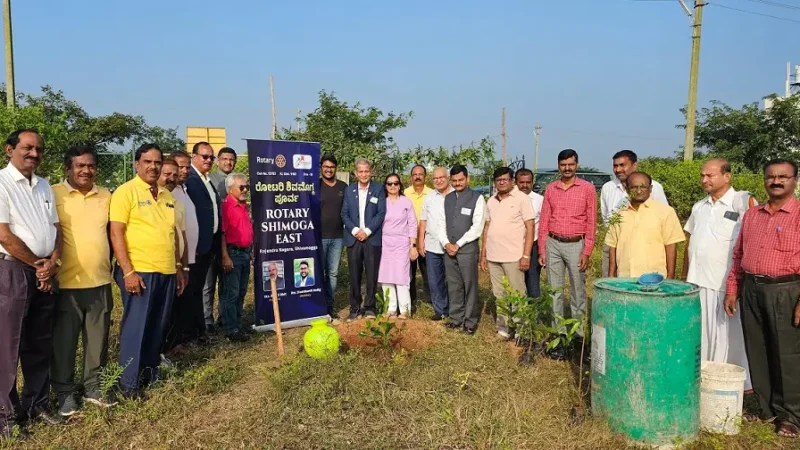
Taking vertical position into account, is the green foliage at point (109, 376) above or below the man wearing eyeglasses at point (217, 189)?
below

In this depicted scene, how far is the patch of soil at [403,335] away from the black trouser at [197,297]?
1.39 m

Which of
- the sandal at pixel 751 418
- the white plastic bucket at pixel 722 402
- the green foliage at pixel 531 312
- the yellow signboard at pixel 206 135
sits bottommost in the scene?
the sandal at pixel 751 418

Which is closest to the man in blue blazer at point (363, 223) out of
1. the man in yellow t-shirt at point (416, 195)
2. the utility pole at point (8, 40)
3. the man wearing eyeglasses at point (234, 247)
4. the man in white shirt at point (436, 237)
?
the man in white shirt at point (436, 237)

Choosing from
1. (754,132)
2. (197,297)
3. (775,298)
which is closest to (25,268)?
(197,297)

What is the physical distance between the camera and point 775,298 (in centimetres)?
337

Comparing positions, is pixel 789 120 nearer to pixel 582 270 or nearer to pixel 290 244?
pixel 582 270

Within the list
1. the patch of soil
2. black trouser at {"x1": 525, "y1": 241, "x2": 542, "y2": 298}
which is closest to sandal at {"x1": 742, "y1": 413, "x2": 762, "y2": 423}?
black trouser at {"x1": 525, "y1": 241, "x2": 542, "y2": 298}

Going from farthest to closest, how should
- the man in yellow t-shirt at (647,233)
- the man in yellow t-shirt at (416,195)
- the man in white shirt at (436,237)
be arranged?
1. the man in yellow t-shirt at (416,195)
2. the man in white shirt at (436,237)
3. the man in yellow t-shirt at (647,233)

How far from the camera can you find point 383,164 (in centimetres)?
1093

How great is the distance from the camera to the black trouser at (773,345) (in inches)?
132

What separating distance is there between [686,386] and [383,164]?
843 centimetres

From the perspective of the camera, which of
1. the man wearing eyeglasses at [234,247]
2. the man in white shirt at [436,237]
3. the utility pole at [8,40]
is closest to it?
the man wearing eyeglasses at [234,247]

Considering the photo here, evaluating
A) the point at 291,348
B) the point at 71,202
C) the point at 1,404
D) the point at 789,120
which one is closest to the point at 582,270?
the point at 291,348

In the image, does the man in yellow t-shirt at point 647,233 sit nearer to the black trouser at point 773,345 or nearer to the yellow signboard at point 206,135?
the black trouser at point 773,345
